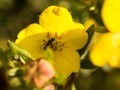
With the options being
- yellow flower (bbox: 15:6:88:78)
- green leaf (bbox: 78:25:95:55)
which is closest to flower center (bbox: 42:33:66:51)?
yellow flower (bbox: 15:6:88:78)

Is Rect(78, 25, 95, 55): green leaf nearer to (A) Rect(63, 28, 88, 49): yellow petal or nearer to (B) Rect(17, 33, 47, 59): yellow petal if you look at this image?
(A) Rect(63, 28, 88, 49): yellow petal

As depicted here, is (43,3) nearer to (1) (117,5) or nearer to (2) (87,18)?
(2) (87,18)

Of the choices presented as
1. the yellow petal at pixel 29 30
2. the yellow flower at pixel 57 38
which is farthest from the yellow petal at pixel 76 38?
the yellow petal at pixel 29 30

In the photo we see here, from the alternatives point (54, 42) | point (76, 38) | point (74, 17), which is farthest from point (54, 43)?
point (74, 17)

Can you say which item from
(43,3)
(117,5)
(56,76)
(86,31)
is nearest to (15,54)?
(56,76)

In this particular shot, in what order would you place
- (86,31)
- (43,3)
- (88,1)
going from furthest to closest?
(43,3) < (88,1) < (86,31)

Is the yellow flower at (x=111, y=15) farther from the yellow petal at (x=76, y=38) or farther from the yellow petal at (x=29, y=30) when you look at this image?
the yellow petal at (x=29, y=30)
